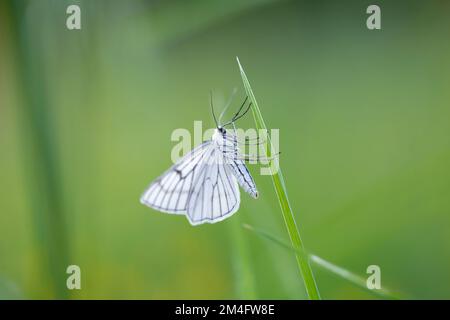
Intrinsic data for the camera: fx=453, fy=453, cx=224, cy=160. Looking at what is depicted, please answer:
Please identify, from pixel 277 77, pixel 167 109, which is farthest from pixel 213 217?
pixel 277 77

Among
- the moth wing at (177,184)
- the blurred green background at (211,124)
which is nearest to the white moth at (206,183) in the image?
the moth wing at (177,184)

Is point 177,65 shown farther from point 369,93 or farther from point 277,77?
point 369,93

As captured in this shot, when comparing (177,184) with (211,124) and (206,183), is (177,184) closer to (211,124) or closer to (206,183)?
(206,183)

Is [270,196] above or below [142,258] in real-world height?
above

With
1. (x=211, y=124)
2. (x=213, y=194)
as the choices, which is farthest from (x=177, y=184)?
(x=211, y=124)

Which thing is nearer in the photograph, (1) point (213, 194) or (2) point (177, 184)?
(2) point (177, 184)

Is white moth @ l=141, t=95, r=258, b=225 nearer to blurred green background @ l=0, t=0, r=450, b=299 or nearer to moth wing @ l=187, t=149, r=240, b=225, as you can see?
moth wing @ l=187, t=149, r=240, b=225

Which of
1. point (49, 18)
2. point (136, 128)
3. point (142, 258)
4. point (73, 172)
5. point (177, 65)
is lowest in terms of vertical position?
point (142, 258)
